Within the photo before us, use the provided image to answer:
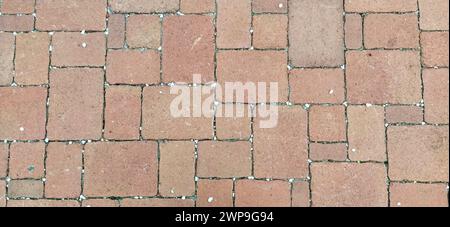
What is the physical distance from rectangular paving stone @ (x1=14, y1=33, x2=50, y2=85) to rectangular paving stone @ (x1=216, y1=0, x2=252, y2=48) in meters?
0.99

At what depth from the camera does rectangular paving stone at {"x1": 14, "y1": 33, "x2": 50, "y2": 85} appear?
10.4 ft

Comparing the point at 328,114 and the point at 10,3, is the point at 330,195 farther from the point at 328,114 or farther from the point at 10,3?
the point at 10,3

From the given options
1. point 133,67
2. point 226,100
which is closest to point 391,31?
point 226,100

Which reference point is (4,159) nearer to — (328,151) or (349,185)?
(328,151)

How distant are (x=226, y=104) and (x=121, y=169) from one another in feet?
2.24

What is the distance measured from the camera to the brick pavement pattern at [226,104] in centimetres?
309

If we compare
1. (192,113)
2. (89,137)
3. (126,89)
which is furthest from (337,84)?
(89,137)

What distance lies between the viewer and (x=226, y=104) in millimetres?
3150

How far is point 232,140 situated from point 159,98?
47 centimetres

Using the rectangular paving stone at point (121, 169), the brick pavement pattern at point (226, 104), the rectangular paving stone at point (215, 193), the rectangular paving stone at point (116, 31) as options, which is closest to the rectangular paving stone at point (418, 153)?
the brick pavement pattern at point (226, 104)

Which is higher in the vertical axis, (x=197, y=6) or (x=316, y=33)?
(x=197, y=6)

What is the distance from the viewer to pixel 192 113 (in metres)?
3.14

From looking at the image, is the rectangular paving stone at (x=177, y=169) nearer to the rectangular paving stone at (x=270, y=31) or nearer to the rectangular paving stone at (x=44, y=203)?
the rectangular paving stone at (x=44, y=203)

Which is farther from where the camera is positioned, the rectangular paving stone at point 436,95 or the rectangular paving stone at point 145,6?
the rectangular paving stone at point 145,6
